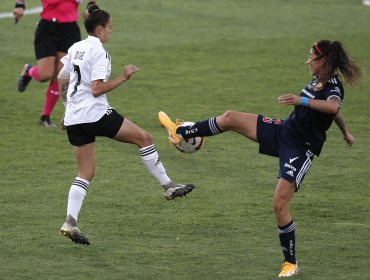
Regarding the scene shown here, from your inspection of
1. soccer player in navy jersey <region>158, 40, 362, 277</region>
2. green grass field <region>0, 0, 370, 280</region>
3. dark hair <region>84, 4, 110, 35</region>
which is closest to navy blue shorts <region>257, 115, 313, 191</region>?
soccer player in navy jersey <region>158, 40, 362, 277</region>

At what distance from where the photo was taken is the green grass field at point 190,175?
10.1 meters

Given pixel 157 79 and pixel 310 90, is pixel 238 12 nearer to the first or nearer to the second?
pixel 157 79

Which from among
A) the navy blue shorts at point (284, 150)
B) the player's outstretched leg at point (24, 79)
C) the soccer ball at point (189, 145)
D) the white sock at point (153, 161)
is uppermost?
the navy blue shorts at point (284, 150)

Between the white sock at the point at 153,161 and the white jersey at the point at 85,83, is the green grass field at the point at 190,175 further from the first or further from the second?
the white jersey at the point at 85,83

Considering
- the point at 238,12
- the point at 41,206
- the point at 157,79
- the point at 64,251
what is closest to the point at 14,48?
the point at 157,79

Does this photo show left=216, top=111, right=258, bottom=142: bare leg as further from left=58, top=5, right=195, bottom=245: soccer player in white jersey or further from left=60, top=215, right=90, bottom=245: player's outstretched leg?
left=60, top=215, right=90, bottom=245: player's outstretched leg

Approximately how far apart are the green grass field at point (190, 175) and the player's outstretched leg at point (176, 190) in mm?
508

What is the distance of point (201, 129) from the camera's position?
399 inches

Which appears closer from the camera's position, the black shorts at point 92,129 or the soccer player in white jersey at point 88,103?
the soccer player in white jersey at point 88,103

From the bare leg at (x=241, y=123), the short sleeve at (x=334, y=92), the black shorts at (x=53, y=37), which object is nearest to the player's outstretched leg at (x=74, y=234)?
the bare leg at (x=241, y=123)

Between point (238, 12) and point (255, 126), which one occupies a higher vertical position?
point (255, 126)

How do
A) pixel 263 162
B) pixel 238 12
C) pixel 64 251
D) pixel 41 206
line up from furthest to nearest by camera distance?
1. pixel 238 12
2. pixel 263 162
3. pixel 41 206
4. pixel 64 251

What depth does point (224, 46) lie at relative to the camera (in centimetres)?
2259

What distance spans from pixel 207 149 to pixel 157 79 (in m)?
4.96
